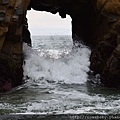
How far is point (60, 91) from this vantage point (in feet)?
41.5

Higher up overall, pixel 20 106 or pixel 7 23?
pixel 7 23

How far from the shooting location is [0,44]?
43.8 feet

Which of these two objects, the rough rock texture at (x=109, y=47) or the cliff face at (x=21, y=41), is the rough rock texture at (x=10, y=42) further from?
the rough rock texture at (x=109, y=47)

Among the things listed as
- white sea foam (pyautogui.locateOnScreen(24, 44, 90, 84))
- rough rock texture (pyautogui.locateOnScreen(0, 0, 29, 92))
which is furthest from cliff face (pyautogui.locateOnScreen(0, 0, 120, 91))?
white sea foam (pyautogui.locateOnScreen(24, 44, 90, 84))

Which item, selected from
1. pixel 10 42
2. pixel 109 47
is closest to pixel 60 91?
pixel 10 42

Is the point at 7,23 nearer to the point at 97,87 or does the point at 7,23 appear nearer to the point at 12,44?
the point at 12,44

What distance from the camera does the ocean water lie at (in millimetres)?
9109

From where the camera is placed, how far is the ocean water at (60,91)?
9.11 meters

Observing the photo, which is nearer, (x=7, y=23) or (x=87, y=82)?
(x=7, y=23)

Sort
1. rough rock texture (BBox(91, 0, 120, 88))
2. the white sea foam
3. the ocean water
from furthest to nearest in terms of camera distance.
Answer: the white sea foam < rough rock texture (BBox(91, 0, 120, 88)) < the ocean water

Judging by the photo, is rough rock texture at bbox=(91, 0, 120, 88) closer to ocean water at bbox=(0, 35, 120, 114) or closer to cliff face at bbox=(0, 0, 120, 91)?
cliff face at bbox=(0, 0, 120, 91)

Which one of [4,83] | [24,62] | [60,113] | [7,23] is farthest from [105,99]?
[24,62]

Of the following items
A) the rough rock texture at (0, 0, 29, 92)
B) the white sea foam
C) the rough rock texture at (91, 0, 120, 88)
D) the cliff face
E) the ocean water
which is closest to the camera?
the ocean water

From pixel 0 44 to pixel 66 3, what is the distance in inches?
272
